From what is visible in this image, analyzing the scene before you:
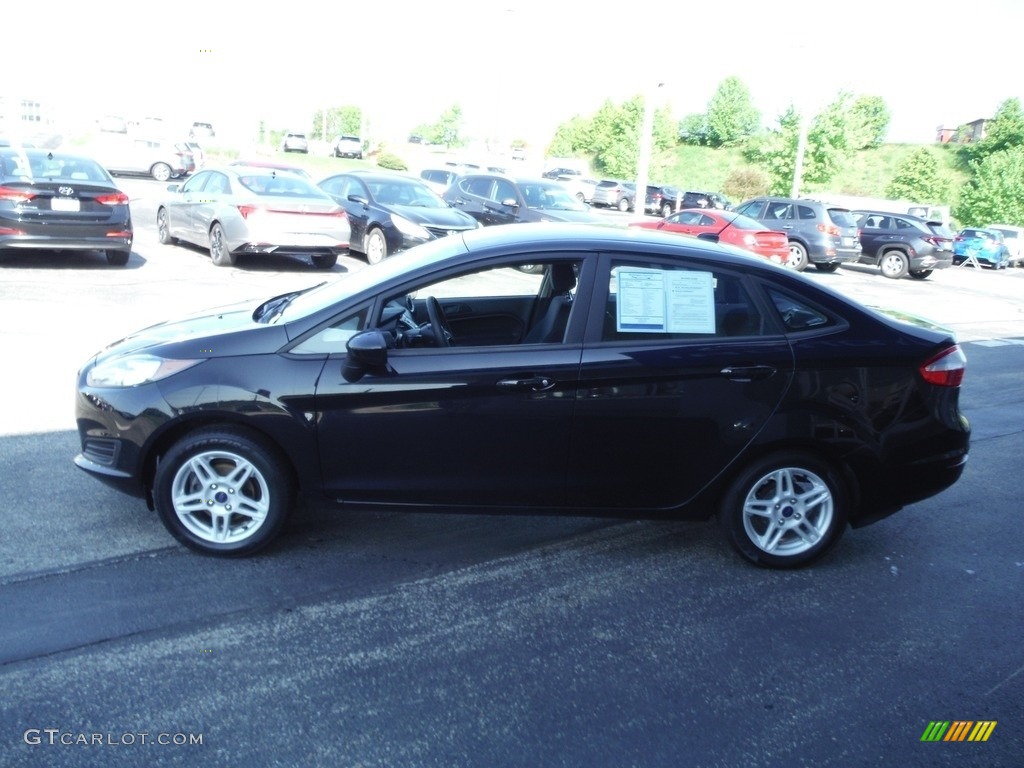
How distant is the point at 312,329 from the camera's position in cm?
477

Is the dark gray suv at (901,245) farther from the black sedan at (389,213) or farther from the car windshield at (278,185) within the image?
the car windshield at (278,185)

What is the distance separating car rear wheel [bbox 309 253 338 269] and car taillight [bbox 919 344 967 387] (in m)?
11.9

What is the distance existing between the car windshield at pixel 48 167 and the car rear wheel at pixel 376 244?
4.29m

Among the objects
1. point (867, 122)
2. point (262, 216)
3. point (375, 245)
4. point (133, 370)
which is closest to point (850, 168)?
point (867, 122)

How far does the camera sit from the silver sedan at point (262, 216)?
583 inches

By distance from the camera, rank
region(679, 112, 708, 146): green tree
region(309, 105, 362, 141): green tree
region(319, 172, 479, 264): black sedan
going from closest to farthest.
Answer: region(319, 172, 479, 264): black sedan → region(679, 112, 708, 146): green tree → region(309, 105, 362, 141): green tree

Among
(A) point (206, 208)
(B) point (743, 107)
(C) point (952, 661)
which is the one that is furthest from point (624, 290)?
(B) point (743, 107)

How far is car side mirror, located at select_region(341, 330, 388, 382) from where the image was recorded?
180 inches

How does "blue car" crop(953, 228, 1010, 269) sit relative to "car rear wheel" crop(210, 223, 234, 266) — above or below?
above

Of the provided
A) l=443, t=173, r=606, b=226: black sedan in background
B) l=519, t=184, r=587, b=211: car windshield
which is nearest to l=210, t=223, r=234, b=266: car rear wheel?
l=443, t=173, r=606, b=226: black sedan in background

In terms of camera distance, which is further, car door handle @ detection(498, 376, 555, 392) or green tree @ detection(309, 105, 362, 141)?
green tree @ detection(309, 105, 362, 141)

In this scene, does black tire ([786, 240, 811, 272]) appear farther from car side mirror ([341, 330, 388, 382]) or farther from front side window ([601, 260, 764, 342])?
car side mirror ([341, 330, 388, 382])

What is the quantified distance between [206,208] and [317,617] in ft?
41.6

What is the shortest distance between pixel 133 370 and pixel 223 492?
0.73 meters
